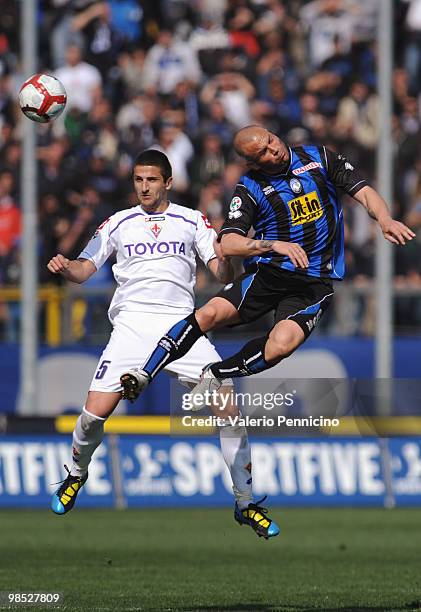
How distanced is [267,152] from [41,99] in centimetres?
183

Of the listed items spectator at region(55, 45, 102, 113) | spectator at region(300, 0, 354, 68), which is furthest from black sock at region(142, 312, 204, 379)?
spectator at region(300, 0, 354, 68)

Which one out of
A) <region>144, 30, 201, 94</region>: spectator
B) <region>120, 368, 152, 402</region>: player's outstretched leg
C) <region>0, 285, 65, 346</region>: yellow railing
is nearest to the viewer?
<region>120, 368, 152, 402</region>: player's outstretched leg

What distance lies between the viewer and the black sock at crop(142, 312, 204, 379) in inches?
436

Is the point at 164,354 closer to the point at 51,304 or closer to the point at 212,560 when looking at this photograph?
the point at 212,560

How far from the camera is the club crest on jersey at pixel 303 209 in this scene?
11234mm

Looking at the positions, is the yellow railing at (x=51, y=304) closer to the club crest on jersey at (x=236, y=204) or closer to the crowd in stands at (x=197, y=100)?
the crowd in stands at (x=197, y=100)

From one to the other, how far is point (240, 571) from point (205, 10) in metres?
11.9

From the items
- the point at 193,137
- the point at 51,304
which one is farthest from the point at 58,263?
the point at 193,137

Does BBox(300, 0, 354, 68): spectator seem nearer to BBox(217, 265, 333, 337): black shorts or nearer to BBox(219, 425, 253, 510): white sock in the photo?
BBox(217, 265, 333, 337): black shorts

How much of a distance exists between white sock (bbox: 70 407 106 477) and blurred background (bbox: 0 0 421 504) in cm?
771

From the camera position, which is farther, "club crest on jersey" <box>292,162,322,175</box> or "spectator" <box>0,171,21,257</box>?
"spectator" <box>0,171,21,257</box>

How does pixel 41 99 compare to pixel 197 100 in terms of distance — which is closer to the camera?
pixel 41 99

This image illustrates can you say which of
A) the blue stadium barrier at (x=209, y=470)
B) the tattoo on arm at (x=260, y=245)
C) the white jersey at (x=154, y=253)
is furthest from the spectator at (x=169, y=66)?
the tattoo on arm at (x=260, y=245)

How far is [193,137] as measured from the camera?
21906 mm
